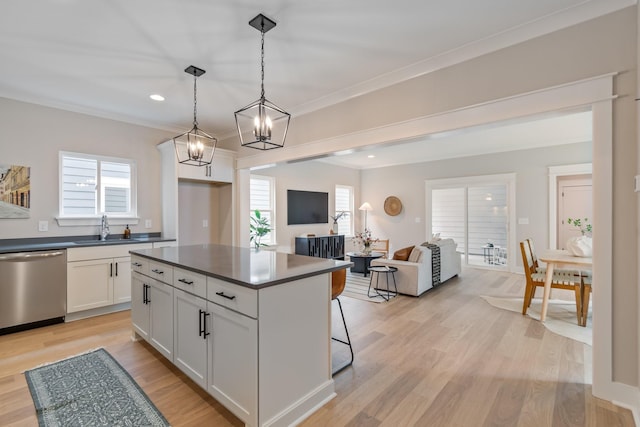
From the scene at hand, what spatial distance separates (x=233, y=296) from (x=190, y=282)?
538mm

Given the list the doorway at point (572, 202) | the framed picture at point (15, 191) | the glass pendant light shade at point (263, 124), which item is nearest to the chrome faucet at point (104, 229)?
the framed picture at point (15, 191)

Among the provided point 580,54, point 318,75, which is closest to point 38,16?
point 318,75

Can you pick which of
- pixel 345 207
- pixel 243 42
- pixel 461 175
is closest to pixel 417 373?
pixel 243 42

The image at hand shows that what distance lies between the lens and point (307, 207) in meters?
7.21

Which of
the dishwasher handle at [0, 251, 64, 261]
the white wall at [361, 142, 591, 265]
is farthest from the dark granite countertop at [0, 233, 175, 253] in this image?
the white wall at [361, 142, 591, 265]

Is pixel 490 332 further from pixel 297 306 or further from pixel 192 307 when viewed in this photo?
pixel 192 307

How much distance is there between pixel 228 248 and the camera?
3.14 meters

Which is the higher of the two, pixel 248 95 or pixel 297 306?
pixel 248 95

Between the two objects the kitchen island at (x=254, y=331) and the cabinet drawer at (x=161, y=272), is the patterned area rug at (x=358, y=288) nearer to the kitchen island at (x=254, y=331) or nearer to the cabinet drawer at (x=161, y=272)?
the kitchen island at (x=254, y=331)

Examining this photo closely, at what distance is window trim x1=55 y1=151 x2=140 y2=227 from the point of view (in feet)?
12.8

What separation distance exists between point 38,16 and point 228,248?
7.58ft

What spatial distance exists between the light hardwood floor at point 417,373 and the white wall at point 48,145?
1279 mm

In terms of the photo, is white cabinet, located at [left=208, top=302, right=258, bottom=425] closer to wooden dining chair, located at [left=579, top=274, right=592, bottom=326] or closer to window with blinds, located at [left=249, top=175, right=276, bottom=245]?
wooden dining chair, located at [left=579, top=274, right=592, bottom=326]

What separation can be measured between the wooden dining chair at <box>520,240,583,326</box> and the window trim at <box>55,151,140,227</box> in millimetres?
5288
